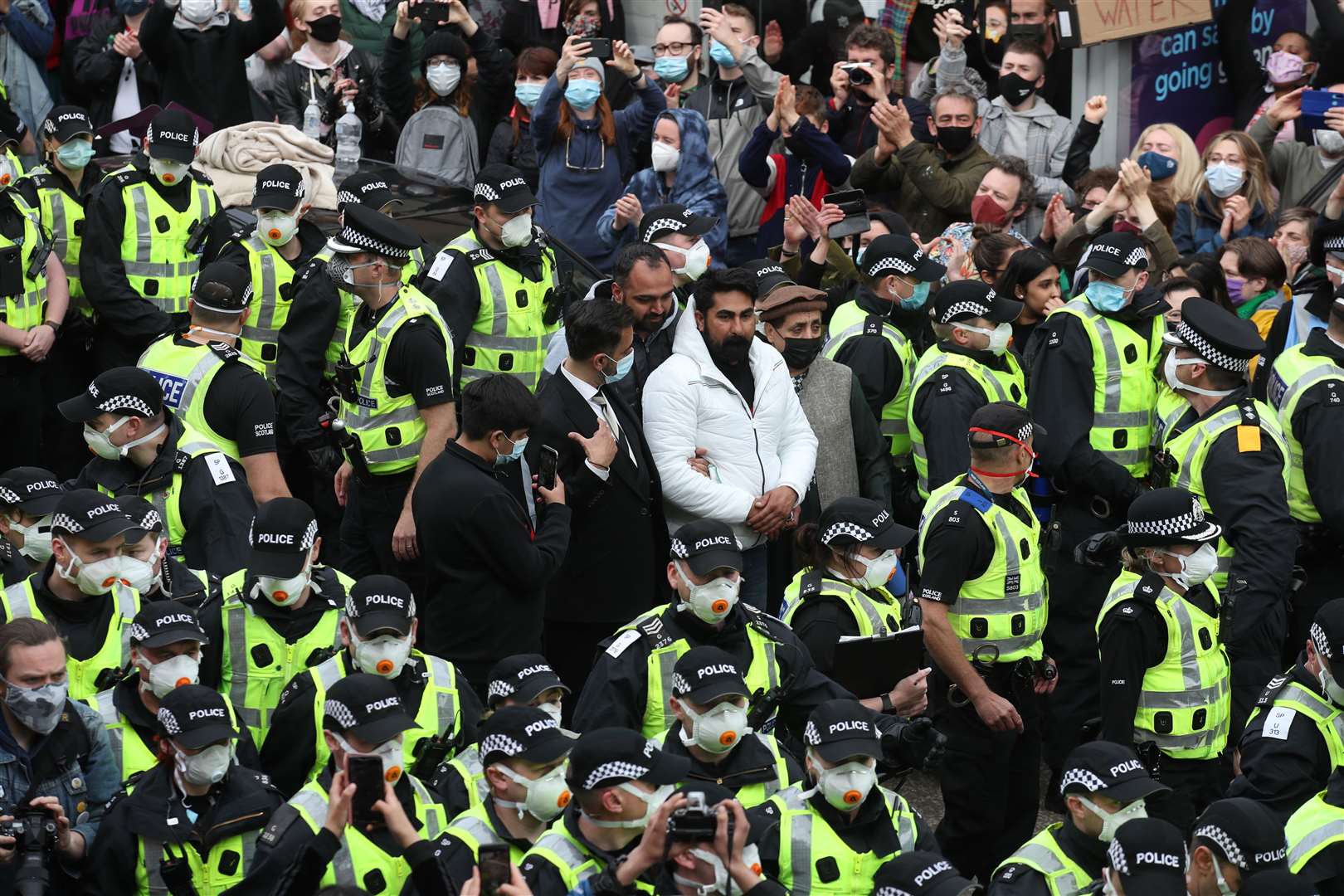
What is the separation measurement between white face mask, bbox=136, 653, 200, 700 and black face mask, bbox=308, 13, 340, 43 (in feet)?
25.3

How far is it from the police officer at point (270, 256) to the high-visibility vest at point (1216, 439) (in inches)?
175

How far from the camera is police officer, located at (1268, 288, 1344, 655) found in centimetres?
858

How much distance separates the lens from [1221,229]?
1130 centimetres

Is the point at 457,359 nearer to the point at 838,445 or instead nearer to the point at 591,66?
the point at 838,445

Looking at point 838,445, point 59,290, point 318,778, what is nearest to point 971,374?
point 838,445

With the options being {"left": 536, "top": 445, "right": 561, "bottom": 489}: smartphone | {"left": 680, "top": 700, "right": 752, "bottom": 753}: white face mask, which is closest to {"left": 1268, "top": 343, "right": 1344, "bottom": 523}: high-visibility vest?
{"left": 536, "top": 445, "right": 561, "bottom": 489}: smartphone

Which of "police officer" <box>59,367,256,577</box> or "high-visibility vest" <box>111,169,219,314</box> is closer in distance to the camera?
"police officer" <box>59,367,256,577</box>

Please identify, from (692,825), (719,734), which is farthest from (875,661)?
(692,825)

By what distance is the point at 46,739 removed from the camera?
6418 mm

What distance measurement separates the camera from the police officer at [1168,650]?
7410 millimetres

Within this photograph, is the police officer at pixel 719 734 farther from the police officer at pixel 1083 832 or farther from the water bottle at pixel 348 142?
the water bottle at pixel 348 142

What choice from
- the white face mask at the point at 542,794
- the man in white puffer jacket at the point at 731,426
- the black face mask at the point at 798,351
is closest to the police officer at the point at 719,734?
the white face mask at the point at 542,794

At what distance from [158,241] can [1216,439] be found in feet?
18.2

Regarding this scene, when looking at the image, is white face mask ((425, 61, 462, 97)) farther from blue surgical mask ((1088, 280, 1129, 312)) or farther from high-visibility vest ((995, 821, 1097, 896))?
high-visibility vest ((995, 821, 1097, 896))
